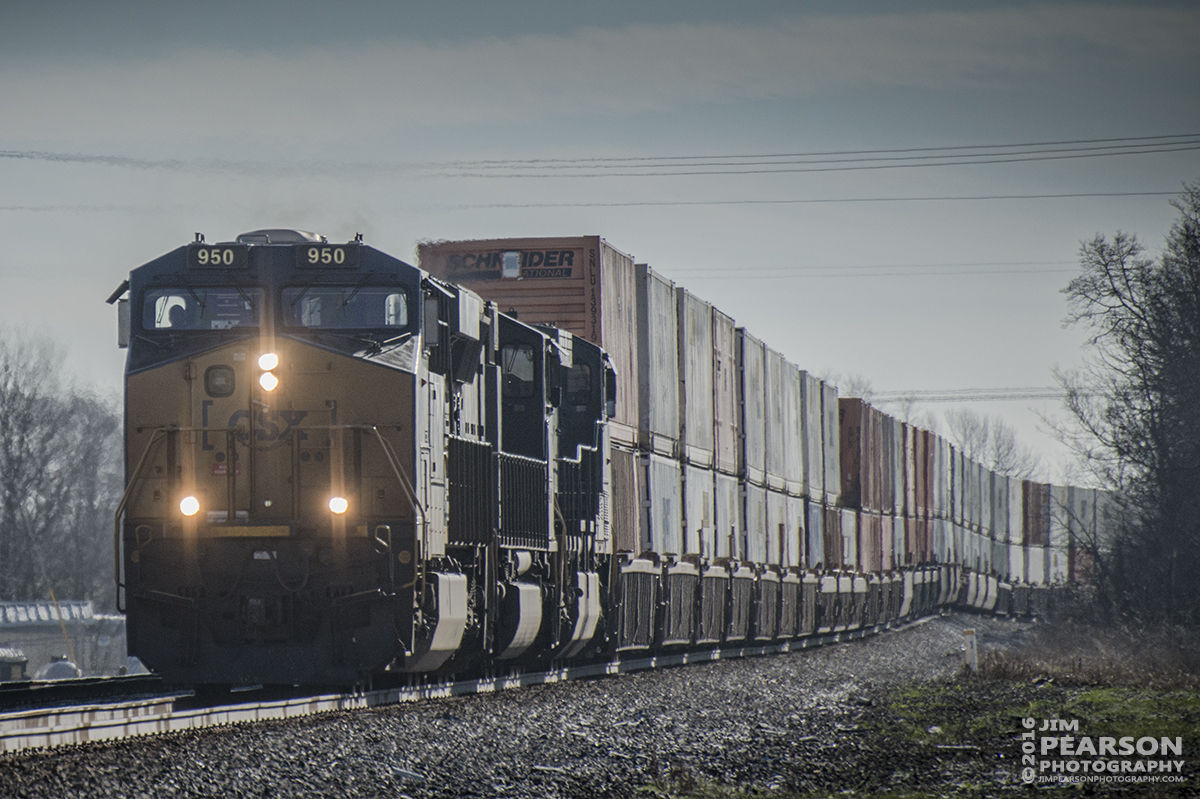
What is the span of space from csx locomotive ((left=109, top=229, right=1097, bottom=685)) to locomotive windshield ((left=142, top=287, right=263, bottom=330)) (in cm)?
2

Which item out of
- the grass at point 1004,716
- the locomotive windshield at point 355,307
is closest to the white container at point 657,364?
the grass at point 1004,716

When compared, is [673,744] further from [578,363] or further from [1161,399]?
[1161,399]

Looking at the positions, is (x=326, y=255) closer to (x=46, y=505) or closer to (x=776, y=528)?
(x=776, y=528)

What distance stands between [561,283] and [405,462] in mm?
7309

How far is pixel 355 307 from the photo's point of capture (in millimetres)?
13219

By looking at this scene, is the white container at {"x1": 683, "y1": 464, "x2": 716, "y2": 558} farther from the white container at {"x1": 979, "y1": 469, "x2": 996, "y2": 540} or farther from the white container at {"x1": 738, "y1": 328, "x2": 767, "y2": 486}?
the white container at {"x1": 979, "y1": 469, "x2": 996, "y2": 540}

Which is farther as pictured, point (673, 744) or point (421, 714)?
point (421, 714)

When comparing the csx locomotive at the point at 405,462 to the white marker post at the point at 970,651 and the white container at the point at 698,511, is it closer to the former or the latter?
the white container at the point at 698,511

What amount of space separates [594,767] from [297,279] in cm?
590

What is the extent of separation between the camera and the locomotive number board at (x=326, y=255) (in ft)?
43.0

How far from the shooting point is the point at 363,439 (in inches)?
505

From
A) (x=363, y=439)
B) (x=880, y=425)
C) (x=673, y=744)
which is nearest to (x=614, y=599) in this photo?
(x=363, y=439)

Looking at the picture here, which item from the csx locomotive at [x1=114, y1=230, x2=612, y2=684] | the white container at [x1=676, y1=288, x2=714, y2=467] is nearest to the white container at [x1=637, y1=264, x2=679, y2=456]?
the white container at [x1=676, y1=288, x2=714, y2=467]

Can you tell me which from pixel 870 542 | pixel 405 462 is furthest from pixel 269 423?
pixel 870 542
